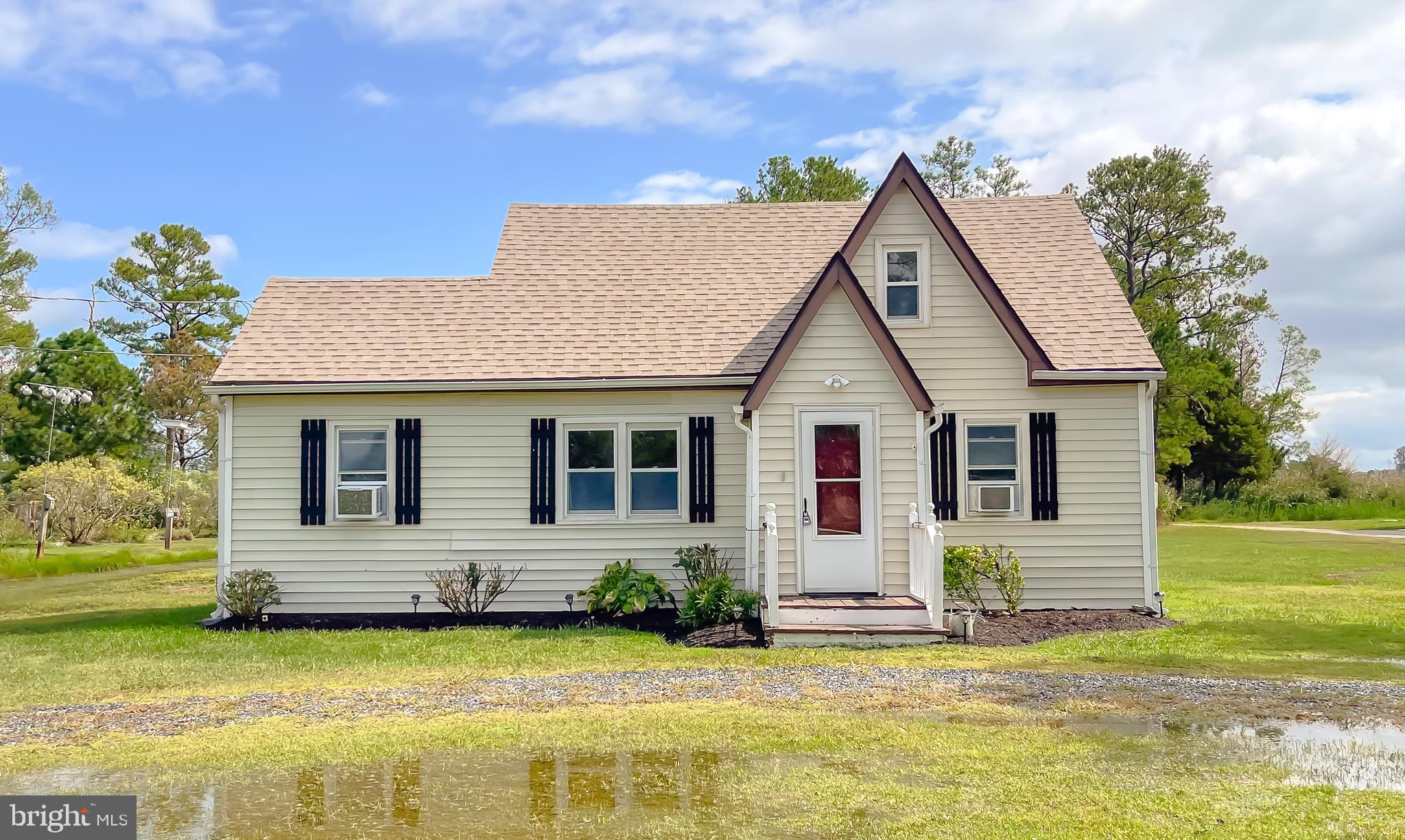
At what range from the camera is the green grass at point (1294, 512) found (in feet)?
Answer: 134

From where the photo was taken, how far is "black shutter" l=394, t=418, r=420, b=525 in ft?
47.1

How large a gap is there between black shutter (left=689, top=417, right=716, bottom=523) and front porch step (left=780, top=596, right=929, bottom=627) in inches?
95.4

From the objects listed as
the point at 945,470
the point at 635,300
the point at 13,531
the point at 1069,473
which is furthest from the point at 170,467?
the point at 1069,473

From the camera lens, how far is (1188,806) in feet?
19.3

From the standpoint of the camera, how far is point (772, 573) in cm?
1195

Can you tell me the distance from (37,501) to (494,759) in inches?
1120

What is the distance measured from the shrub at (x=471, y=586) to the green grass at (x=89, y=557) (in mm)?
13098

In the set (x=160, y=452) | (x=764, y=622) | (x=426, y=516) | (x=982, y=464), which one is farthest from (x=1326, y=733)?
(x=160, y=452)

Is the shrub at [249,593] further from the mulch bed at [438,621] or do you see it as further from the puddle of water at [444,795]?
the puddle of water at [444,795]

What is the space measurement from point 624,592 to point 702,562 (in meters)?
1.16

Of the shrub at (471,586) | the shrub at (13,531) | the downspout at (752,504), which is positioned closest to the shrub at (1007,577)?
the downspout at (752,504)

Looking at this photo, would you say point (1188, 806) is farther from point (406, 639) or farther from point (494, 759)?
point (406, 639)

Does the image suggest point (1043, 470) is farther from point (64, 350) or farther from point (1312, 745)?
point (64, 350)

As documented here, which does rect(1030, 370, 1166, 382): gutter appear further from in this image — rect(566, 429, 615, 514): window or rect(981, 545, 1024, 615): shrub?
rect(566, 429, 615, 514): window
